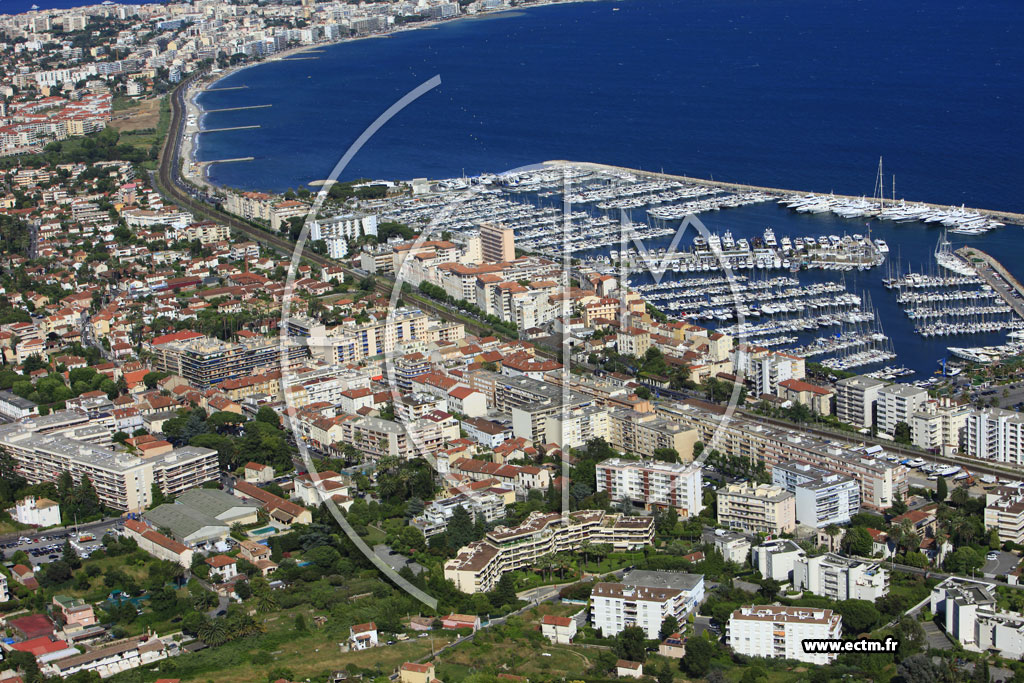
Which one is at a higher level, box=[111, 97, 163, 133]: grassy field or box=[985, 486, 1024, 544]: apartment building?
box=[111, 97, 163, 133]: grassy field

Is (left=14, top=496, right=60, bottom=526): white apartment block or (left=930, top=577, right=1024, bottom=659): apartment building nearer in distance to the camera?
(left=930, top=577, right=1024, bottom=659): apartment building

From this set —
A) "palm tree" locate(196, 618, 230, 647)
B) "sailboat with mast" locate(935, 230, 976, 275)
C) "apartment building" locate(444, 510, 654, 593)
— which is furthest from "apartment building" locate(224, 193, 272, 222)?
"palm tree" locate(196, 618, 230, 647)

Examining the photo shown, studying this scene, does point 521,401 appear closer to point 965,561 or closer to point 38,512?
point 38,512

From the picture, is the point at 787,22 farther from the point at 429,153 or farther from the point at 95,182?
the point at 95,182

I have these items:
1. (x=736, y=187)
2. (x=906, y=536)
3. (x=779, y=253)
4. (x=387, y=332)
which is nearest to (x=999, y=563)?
(x=906, y=536)

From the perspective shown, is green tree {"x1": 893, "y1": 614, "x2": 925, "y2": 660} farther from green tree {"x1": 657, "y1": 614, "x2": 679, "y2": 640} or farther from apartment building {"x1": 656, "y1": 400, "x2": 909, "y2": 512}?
apartment building {"x1": 656, "y1": 400, "x2": 909, "y2": 512}

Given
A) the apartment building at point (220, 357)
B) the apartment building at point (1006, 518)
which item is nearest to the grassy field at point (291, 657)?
the apartment building at point (1006, 518)
